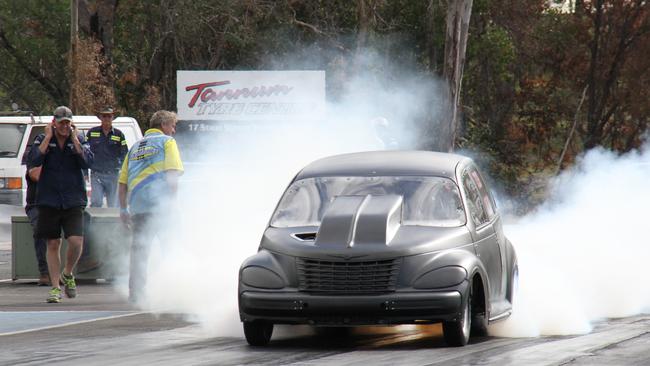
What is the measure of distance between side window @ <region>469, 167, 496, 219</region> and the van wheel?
4.65 feet

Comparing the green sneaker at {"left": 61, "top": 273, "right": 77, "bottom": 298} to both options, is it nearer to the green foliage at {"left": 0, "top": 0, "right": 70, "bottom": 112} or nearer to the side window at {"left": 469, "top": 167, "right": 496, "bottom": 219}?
the side window at {"left": 469, "top": 167, "right": 496, "bottom": 219}

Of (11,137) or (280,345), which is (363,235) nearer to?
(280,345)

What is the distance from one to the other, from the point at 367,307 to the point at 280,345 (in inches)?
34.8

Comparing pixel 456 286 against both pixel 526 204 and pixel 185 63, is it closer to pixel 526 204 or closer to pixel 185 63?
pixel 526 204

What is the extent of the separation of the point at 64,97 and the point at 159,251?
112ft

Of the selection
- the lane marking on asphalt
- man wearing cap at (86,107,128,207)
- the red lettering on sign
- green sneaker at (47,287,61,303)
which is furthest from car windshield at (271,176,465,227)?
the red lettering on sign

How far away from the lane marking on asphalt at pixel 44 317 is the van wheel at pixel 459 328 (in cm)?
351

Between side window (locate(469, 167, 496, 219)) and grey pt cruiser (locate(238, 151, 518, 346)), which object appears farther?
side window (locate(469, 167, 496, 219))

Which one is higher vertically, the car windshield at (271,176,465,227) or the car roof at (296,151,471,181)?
the car roof at (296,151,471,181)

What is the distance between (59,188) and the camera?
13.5 metres

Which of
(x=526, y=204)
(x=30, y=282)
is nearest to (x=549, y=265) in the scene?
(x=30, y=282)

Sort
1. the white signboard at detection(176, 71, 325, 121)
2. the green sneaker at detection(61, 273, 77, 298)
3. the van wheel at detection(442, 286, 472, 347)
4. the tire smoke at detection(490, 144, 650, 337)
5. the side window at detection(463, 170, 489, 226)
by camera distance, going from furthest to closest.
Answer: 1. the white signboard at detection(176, 71, 325, 121)
2. the green sneaker at detection(61, 273, 77, 298)
3. the tire smoke at detection(490, 144, 650, 337)
4. the side window at detection(463, 170, 489, 226)
5. the van wheel at detection(442, 286, 472, 347)

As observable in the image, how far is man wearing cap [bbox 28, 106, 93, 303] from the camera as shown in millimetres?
13484

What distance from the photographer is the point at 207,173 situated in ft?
74.1
